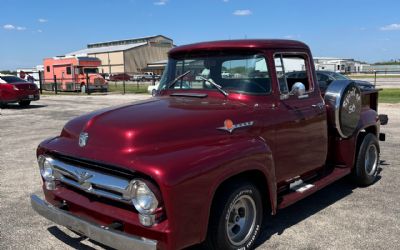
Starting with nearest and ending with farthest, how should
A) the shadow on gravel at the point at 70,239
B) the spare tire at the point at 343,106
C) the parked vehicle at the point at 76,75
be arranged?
the shadow on gravel at the point at 70,239 → the spare tire at the point at 343,106 → the parked vehicle at the point at 76,75

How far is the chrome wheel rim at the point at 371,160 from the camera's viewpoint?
6375 mm

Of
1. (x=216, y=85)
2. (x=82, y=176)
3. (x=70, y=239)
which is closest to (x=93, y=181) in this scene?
(x=82, y=176)

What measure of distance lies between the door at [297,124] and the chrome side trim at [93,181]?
172 cm

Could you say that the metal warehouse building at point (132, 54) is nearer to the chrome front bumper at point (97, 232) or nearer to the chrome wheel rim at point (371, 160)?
the chrome wheel rim at point (371, 160)

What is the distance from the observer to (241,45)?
15.0 ft

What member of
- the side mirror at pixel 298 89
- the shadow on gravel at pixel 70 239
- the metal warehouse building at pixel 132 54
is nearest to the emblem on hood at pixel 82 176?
the shadow on gravel at pixel 70 239

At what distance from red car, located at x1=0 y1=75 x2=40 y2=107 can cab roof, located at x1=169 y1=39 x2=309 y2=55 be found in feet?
57.4

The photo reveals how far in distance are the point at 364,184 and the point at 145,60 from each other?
103757 mm

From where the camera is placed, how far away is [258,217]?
4.16 meters

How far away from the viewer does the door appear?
459 centimetres

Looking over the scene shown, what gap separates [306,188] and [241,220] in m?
1.21

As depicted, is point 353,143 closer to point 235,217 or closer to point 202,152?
point 235,217

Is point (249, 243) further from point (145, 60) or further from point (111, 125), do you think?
point (145, 60)

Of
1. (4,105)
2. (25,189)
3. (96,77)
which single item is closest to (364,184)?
(25,189)
